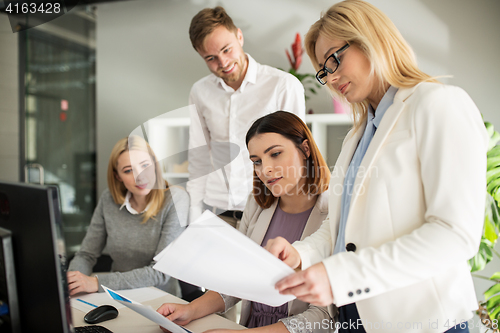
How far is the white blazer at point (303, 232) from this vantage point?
1.05 metres

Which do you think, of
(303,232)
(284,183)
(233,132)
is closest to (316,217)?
(303,232)

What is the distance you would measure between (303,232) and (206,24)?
3.45 feet

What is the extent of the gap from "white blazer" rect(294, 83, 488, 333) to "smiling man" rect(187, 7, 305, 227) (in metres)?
1.03

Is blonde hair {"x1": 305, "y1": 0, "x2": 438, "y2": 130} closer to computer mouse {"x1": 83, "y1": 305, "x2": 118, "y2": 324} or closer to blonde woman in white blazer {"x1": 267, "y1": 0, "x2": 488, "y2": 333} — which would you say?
blonde woman in white blazer {"x1": 267, "y1": 0, "x2": 488, "y2": 333}

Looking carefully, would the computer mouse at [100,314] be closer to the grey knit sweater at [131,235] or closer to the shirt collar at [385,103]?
the grey knit sweater at [131,235]

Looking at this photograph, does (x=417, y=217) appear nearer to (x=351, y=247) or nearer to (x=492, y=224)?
(x=351, y=247)

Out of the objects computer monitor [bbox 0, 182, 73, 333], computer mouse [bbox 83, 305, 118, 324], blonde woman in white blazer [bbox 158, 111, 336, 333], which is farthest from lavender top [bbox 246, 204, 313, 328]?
computer monitor [bbox 0, 182, 73, 333]

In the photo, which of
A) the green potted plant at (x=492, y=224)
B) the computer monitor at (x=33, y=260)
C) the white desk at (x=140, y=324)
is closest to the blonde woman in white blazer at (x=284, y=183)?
the white desk at (x=140, y=324)

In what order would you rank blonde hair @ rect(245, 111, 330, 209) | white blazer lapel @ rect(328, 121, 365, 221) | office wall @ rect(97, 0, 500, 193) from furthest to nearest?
office wall @ rect(97, 0, 500, 193)
blonde hair @ rect(245, 111, 330, 209)
white blazer lapel @ rect(328, 121, 365, 221)

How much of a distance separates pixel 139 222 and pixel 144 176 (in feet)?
0.77

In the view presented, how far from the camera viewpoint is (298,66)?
8.84ft

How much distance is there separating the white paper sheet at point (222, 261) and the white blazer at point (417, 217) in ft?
0.38

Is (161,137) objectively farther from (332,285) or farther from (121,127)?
(121,127)

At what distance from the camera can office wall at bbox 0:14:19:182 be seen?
3.49 metres
